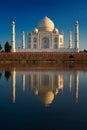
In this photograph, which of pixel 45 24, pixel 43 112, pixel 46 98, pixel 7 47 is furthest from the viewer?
pixel 45 24

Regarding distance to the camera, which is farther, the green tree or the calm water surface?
the green tree

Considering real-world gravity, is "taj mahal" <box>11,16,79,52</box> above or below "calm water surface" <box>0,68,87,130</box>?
above

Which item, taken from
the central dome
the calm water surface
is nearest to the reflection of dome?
the calm water surface

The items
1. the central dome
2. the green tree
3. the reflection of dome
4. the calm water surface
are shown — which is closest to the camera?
the calm water surface

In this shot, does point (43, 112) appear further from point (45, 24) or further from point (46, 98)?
point (45, 24)

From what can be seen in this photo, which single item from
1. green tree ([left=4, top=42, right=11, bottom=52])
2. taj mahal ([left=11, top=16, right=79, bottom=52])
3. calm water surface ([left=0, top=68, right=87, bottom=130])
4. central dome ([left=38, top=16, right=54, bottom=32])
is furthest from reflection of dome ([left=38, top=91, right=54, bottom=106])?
central dome ([left=38, top=16, right=54, bottom=32])

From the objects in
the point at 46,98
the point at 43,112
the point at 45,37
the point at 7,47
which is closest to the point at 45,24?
the point at 45,37

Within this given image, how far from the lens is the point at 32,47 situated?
38.7m

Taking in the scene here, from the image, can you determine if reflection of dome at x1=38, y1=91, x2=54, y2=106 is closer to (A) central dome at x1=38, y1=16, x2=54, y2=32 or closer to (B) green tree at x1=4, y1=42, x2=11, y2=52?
(B) green tree at x1=4, y1=42, x2=11, y2=52

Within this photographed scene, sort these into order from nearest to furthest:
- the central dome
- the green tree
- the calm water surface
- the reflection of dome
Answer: the calm water surface
the reflection of dome
the green tree
the central dome

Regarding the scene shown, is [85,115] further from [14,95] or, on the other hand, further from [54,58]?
[54,58]

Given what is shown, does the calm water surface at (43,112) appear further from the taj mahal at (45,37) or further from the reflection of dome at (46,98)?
the taj mahal at (45,37)

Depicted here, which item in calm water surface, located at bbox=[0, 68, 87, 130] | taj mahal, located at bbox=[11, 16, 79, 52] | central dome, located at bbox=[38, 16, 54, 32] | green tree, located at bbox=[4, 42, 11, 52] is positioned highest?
central dome, located at bbox=[38, 16, 54, 32]

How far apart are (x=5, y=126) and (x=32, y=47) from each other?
35.1m
